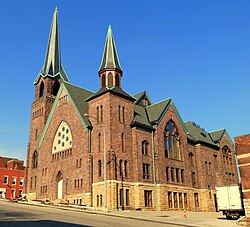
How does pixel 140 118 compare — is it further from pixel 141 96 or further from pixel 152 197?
pixel 152 197

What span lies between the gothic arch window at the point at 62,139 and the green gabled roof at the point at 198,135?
66.6 ft

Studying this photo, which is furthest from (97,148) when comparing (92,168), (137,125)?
(137,125)

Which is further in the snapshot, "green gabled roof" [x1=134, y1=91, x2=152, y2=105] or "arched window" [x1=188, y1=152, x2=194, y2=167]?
"green gabled roof" [x1=134, y1=91, x2=152, y2=105]

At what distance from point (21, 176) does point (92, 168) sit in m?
46.3

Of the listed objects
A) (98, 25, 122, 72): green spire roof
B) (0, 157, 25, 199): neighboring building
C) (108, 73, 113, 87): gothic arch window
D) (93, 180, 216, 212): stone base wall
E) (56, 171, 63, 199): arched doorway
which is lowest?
(93, 180, 216, 212): stone base wall

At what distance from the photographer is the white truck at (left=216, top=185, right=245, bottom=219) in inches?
1218

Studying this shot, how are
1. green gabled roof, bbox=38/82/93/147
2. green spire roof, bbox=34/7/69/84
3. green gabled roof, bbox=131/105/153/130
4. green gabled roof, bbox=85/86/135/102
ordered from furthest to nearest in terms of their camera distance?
green spire roof, bbox=34/7/69/84 < green gabled roof, bbox=38/82/93/147 < green gabled roof, bbox=131/105/153/130 < green gabled roof, bbox=85/86/135/102

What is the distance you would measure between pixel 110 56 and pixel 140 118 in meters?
9.91

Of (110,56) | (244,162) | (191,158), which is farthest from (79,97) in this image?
(244,162)

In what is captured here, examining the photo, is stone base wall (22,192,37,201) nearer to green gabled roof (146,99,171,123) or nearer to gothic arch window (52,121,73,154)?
gothic arch window (52,121,73,154)

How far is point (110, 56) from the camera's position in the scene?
4575 centimetres

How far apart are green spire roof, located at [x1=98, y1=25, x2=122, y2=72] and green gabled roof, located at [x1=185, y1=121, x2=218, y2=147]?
18449 millimetres

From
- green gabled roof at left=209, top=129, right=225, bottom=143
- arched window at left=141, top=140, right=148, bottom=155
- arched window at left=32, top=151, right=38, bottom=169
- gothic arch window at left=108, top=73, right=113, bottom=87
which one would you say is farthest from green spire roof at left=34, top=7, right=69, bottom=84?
green gabled roof at left=209, top=129, right=225, bottom=143

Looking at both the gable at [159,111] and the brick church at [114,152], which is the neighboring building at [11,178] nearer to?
the brick church at [114,152]
